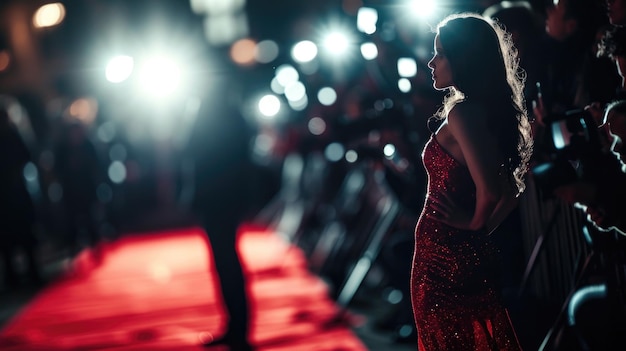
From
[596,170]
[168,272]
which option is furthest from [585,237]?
[168,272]

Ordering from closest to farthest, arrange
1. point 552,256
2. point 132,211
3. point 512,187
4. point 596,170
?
1. point 512,187
2. point 596,170
3. point 552,256
4. point 132,211

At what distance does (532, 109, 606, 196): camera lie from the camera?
9.63ft

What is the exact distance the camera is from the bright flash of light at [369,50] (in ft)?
14.4

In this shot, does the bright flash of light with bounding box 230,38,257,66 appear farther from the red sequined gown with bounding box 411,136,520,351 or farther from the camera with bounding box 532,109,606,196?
the red sequined gown with bounding box 411,136,520,351

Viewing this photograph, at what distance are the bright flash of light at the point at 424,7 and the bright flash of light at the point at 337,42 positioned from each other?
1577mm

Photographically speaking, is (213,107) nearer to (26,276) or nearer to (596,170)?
(596,170)

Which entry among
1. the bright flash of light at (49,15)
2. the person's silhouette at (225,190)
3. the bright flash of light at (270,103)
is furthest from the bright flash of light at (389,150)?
the bright flash of light at (49,15)

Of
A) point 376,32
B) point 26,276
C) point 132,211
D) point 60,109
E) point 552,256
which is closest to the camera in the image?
point 552,256

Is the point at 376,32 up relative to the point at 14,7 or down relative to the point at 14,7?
up

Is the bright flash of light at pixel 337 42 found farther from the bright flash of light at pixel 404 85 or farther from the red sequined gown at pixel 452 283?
the red sequined gown at pixel 452 283

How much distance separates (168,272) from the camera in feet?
33.3

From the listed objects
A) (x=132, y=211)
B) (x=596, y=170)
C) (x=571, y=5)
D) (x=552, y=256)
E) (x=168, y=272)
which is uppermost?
(x=571, y=5)

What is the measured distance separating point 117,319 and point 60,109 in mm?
9830

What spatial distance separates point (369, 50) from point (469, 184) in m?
2.16
